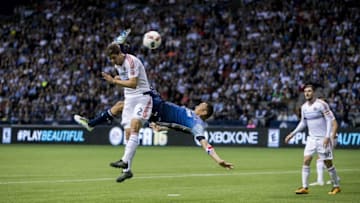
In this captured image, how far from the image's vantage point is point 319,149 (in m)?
16.0

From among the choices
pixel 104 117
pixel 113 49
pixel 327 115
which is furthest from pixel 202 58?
pixel 113 49

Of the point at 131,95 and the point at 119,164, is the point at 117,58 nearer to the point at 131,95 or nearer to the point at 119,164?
the point at 131,95

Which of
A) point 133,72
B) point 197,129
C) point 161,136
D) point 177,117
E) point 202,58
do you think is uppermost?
point 202,58

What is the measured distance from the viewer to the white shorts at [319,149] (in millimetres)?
15938

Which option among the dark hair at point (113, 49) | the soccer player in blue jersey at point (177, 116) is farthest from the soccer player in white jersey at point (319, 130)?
the dark hair at point (113, 49)

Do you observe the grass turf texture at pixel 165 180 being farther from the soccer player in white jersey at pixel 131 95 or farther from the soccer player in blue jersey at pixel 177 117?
the soccer player in blue jersey at pixel 177 117

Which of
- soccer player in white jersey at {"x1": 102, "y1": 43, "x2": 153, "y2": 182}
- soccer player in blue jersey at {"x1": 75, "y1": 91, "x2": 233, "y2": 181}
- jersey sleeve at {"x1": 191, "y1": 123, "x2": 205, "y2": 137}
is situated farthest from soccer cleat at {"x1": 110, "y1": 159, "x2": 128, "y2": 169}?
jersey sleeve at {"x1": 191, "y1": 123, "x2": 205, "y2": 137}

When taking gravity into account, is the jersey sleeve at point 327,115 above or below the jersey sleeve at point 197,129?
above

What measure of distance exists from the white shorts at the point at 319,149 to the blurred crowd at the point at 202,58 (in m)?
20.9

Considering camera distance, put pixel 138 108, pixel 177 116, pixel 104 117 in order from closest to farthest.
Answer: pixel 138 108 → pixel 177 116 → pixel 104 117

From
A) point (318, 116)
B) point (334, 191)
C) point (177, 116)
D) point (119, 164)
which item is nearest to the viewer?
point (119, 164)

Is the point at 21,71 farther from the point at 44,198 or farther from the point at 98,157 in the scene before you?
the point at 44,198

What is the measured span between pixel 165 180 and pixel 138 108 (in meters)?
3.85

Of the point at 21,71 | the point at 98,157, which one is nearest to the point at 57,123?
the point at 21,71
